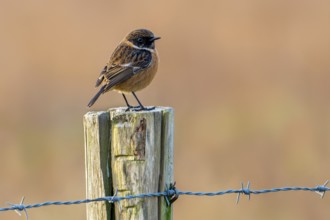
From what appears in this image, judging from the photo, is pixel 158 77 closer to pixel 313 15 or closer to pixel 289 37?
Answer: pixel 289 37

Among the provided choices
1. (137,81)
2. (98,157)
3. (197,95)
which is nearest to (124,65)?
(137,81)

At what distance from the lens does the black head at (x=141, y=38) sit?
859 centimetres

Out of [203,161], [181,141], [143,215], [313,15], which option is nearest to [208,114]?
[181,141]

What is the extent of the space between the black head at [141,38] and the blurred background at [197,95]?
2.22 metres

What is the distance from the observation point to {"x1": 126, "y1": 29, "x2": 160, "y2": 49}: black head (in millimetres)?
8594

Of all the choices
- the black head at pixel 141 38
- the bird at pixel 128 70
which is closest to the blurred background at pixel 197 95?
the black head at pixel 141 38

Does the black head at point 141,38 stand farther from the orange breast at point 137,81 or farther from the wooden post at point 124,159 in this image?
the wooden post at point 124,159

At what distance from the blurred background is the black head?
2.22 m

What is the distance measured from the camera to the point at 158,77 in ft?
44.5

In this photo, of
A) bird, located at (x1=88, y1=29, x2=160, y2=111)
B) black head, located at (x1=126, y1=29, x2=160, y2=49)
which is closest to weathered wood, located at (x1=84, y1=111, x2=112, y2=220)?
bird, located at (x1=88, y1=29, x2=160, y2=111)

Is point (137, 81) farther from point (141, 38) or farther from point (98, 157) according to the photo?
point (98, 157)

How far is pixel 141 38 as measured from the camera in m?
8.62

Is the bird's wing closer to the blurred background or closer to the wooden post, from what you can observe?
the blurred background

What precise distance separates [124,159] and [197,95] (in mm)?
7789
